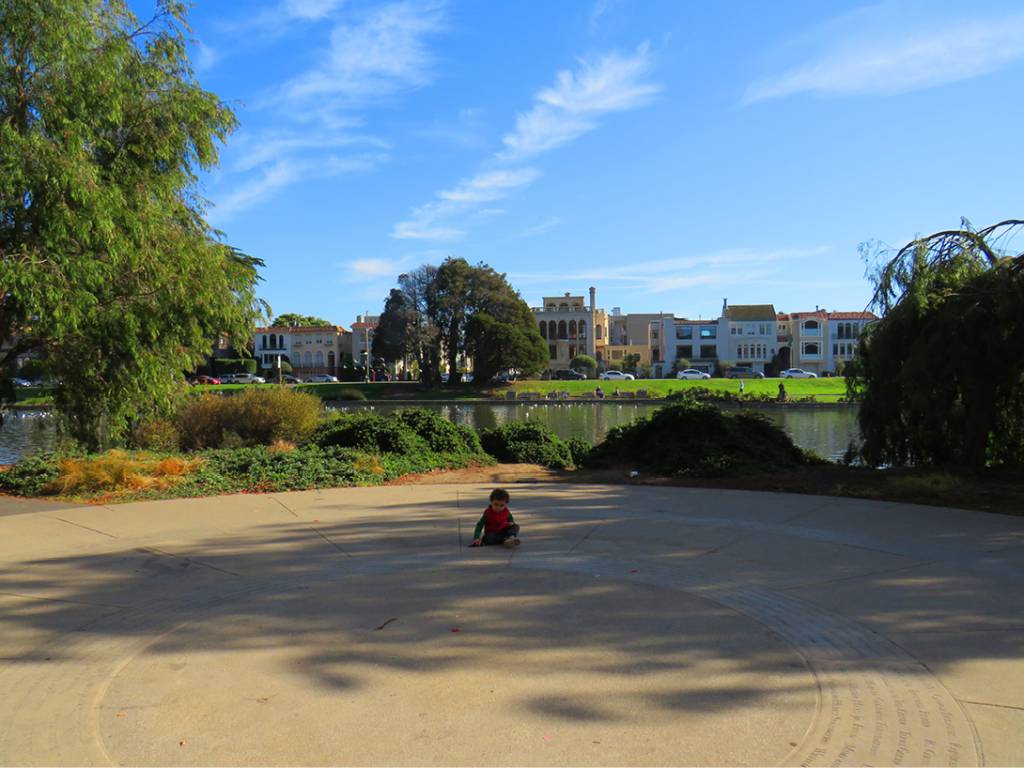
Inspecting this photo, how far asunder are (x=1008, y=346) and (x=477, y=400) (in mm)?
54583

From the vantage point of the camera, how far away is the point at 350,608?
6.18 meters

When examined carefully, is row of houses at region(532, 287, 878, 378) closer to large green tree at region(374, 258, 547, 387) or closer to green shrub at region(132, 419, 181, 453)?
large green tree at region(374, 258, 547, 387)

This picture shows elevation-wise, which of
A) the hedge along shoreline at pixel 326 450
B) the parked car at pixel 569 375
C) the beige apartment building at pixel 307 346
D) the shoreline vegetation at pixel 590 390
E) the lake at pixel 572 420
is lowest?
the lake at pixel 572 420

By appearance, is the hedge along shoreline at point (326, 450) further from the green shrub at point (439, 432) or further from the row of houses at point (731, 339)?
the row of houses at point (731, 339)

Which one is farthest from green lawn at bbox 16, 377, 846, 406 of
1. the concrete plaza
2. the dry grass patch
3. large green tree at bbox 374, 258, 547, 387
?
the concrete plaza

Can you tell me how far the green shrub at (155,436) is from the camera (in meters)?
17.5

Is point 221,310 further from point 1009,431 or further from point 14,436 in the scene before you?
point 14,436

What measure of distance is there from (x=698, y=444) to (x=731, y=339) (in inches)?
3572

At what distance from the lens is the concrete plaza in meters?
4.03

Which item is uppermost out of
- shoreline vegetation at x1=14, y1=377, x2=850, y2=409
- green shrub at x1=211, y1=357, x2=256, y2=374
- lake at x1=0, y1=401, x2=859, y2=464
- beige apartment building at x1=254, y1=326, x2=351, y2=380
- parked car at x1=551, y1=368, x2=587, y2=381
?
beige apartment building at x1=254, y1=326, x2=351, y2=380

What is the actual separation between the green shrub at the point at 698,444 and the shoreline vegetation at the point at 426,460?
0.10ft

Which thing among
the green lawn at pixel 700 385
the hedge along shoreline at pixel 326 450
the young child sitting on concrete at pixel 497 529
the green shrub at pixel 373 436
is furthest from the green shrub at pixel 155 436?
the green lawn at pixel 700 385

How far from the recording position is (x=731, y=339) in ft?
334

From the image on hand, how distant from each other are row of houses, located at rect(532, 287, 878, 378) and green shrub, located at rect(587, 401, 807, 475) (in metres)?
81.6
